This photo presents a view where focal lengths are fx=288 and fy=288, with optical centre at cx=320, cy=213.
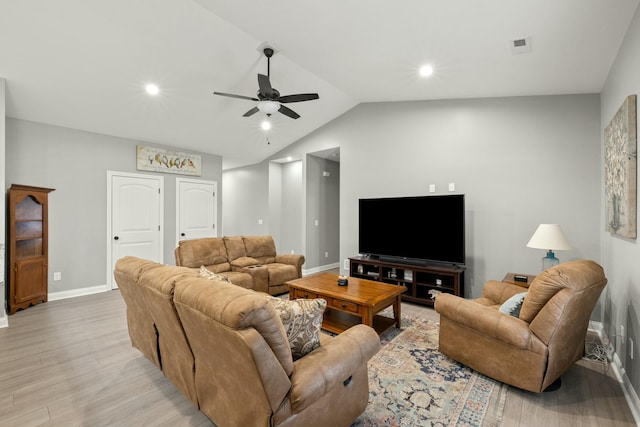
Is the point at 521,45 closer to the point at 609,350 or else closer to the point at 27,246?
the point at 609,350

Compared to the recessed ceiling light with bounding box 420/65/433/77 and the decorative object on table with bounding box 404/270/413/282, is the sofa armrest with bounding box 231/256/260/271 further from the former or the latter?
the recessed ceiling light with bounding box 420/65/433/77

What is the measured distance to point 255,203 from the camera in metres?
7.54

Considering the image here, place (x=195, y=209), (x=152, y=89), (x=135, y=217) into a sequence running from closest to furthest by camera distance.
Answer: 1. (x=152, y=89)
2. (x=135, y=217)
3. (x=195, y=209)

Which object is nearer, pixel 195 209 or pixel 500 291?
pixel 500 291

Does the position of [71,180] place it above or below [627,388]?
above

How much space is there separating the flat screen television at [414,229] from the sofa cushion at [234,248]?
2.00 metres

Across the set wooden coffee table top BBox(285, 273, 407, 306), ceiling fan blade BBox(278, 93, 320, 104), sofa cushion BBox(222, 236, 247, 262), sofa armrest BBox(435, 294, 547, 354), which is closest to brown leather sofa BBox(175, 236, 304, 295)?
sofa cushion BBox(222, 236, 247, 262)

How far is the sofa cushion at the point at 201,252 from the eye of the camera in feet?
14.1

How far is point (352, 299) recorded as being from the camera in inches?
113

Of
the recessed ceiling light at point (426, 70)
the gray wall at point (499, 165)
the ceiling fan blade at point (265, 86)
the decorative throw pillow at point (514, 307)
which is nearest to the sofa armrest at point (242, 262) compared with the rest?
the gray wall at point (499, 165)

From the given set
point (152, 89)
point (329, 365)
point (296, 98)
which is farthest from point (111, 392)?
point (152, 89)

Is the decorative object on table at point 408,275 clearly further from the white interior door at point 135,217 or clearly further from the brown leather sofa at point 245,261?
the white interior door at point 135,217

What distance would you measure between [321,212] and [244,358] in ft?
18.2

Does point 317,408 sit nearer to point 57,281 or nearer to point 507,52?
point 507,52
